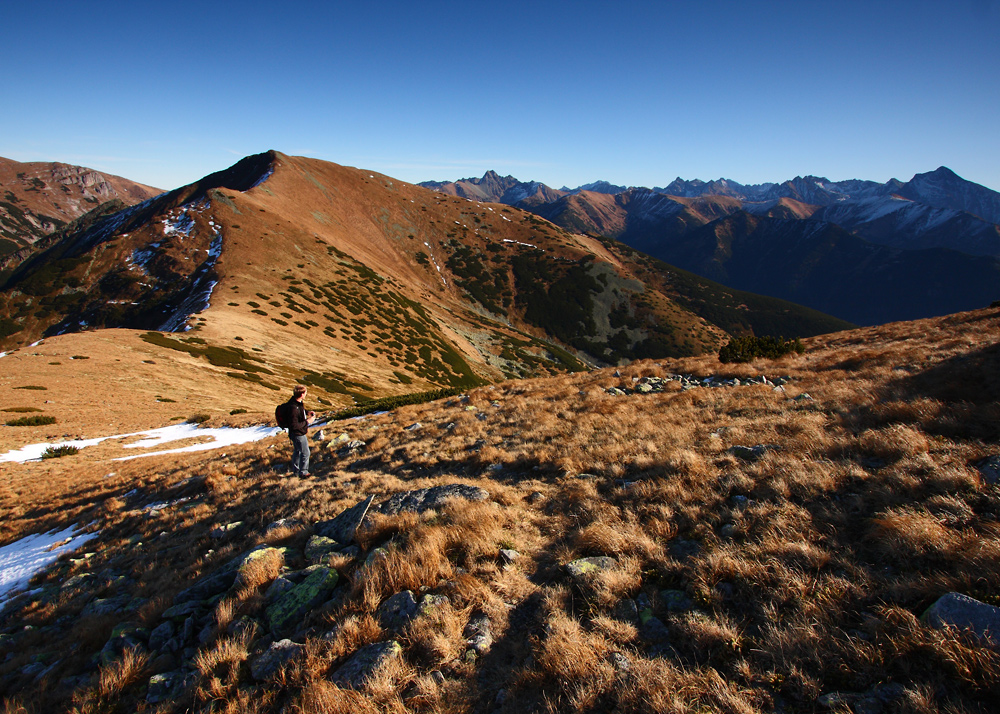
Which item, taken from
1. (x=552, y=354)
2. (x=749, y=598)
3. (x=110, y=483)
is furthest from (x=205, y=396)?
(x=552, y=354)

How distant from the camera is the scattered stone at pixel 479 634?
4.64 m

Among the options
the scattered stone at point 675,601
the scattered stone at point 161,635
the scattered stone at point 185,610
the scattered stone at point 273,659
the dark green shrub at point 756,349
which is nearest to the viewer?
the scattered stone at point 675,601

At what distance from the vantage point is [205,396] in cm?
3409

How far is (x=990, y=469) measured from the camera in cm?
543

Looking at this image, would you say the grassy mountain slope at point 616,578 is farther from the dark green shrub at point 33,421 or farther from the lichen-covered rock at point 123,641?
the dark green shrub at point 33,421

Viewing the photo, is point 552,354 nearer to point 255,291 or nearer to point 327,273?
point 327,273

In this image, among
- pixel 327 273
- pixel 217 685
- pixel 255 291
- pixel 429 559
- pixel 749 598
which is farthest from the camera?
pixel 327 273

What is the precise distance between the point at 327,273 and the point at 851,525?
10094 cm

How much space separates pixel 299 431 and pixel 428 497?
23.1 feet

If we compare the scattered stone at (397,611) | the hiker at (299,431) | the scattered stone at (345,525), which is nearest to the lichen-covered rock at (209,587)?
the scattered stone at (345,525)

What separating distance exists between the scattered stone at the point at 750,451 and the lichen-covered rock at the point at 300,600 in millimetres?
7583

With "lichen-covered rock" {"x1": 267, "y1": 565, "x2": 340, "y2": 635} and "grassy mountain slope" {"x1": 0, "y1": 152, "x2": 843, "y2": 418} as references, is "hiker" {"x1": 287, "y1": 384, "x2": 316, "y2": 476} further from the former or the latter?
"grassy mountain slope" {"x1": 0, "y1": 152, "x2": 843, "y2": 418}

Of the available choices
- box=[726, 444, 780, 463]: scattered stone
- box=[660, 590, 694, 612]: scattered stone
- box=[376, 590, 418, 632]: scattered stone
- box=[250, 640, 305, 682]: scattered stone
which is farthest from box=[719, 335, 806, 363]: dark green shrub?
box=[250, 640, 305, 682]: scattered stone

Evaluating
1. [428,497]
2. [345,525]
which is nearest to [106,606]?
[345,525]
